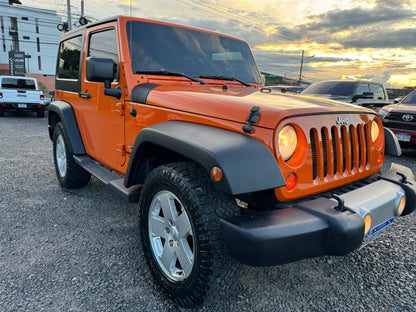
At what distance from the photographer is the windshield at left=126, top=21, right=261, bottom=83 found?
279cm

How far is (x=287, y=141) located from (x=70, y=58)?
3344mm

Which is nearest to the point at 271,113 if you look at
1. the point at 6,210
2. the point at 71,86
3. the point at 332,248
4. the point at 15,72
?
the point at 332,248

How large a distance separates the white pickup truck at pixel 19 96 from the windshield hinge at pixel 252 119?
46.2ft

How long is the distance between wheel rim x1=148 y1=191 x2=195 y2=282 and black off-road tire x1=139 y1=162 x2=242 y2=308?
0.16 feet

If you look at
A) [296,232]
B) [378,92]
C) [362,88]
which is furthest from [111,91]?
[378,92]

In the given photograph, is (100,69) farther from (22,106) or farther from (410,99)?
(22,106)

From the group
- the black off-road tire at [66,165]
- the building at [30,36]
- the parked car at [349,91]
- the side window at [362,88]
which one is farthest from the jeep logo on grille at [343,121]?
the building at [30,36]

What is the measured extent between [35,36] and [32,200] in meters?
54.3

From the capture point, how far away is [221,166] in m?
1.59

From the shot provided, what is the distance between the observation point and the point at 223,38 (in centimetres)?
343

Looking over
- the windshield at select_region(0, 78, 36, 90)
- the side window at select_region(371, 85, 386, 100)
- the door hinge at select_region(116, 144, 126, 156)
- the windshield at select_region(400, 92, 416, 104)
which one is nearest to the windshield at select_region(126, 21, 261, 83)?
the door hinge at select_region(116, 144, 126, 156)

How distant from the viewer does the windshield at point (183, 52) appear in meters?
2.79

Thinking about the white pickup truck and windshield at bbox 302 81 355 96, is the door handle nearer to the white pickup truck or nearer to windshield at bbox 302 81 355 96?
windshield at bbox 302 81 355 96

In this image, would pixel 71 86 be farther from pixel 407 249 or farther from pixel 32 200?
pixel 407 249
